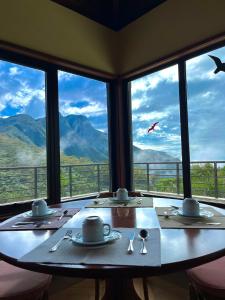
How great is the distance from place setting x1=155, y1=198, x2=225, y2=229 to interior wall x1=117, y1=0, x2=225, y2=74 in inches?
64.5

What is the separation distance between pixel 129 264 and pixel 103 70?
2.56 meters

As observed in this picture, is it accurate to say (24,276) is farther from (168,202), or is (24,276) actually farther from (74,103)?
(74,103)

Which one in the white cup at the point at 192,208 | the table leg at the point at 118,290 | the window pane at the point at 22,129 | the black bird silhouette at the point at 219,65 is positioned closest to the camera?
the table leg at the point at 118,290

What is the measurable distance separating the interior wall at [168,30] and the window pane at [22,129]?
3.69 feet

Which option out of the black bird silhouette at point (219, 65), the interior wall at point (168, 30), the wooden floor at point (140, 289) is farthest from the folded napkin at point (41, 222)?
the interior wall at point (168, 30)

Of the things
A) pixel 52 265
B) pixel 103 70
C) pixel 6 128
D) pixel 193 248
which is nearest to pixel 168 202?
pixel 193 248

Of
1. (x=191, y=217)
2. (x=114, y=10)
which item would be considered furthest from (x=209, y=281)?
(x=114, y=10)

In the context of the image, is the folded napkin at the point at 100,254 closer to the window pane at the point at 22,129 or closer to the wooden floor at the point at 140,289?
the wooden floor at the point at 140,289

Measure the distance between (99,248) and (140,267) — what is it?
198 mm

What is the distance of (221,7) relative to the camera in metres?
2.15

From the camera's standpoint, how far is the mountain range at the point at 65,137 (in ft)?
7.95

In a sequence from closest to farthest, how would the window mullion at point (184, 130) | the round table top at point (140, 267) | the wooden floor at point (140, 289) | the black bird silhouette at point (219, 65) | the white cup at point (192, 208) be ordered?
the round table top at point (140, 267) → the white cup at point (192, 208) → the wooden floor at point (140, 289) → the black bird silhouette at point (219, 65) → the window mullion at point (184, 130)

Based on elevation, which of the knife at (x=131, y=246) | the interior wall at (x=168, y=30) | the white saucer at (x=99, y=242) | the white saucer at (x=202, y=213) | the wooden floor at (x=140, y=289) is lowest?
the wooden floor at (x=140, y=289)

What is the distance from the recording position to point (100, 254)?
0.85 metres
